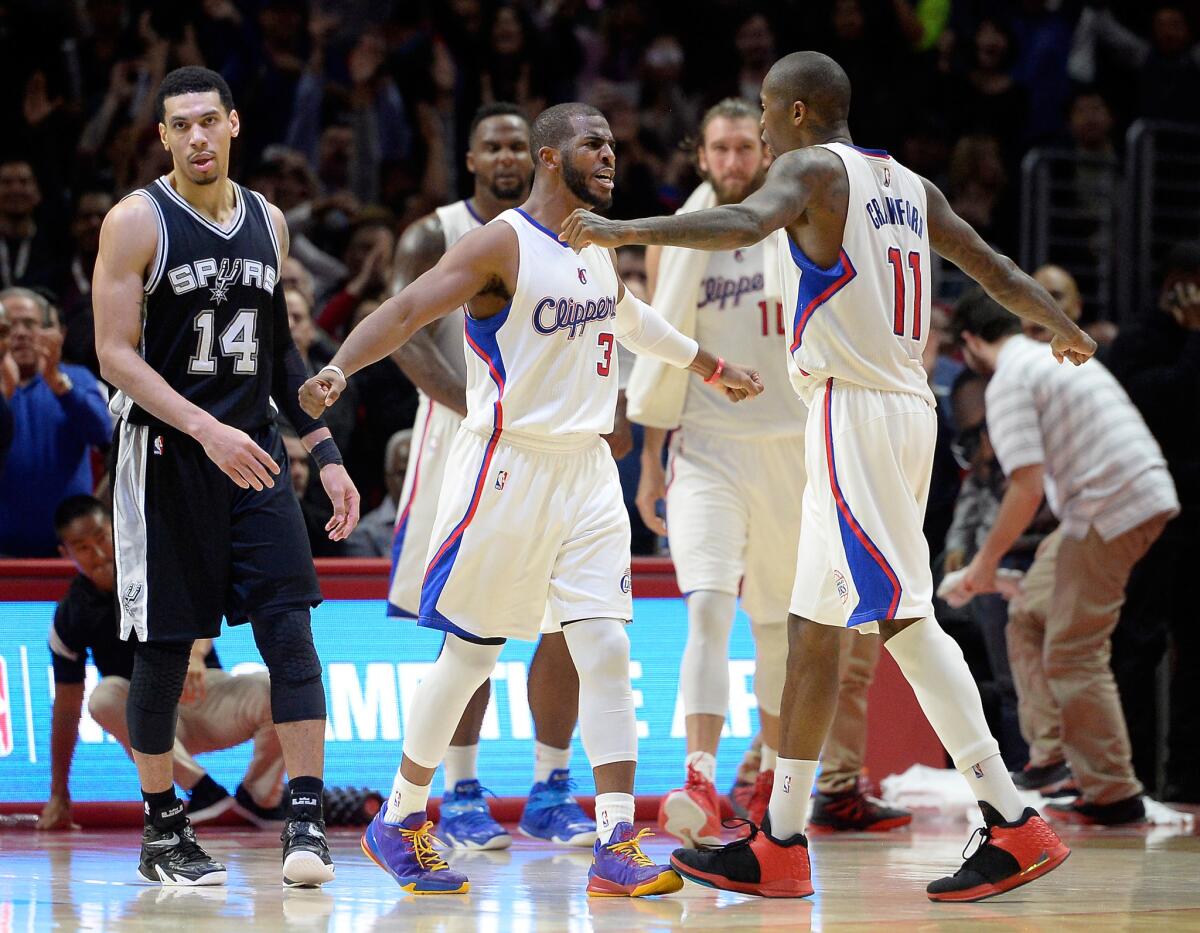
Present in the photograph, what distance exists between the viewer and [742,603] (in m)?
6.74

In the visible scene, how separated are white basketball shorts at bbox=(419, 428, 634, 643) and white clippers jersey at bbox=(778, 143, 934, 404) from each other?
0.79m

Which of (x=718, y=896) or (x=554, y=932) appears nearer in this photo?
(x=554, y=932)

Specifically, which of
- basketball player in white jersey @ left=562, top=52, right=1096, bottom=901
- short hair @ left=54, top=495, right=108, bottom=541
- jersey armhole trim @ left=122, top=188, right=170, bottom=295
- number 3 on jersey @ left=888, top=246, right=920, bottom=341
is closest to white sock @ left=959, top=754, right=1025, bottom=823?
basketball player in white jersey @ left=562, top=52, right=1096, bottom=901

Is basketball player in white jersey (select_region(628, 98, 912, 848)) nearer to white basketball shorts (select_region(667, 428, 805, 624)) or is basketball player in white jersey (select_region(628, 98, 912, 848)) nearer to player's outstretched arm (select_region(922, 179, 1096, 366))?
white basketball shorts (select_region(667, 428, 805, 624))

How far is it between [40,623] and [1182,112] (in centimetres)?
937

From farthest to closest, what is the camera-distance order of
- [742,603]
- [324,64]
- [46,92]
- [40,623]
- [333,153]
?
[324,64] < [333,153] < [46,92] < [40,623] < [742,603]

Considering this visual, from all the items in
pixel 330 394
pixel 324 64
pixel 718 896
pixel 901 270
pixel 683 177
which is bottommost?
pixel 718 896

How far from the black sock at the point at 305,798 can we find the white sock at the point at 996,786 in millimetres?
1893

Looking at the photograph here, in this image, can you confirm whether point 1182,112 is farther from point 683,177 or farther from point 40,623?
point 40,623

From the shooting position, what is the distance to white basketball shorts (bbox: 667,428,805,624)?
643 cm

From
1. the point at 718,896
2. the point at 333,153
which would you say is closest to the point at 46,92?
the point at 333,153

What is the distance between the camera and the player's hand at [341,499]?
203 inches

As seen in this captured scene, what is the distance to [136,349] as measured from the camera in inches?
205

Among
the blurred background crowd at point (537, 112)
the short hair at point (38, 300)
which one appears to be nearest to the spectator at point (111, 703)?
the blurred background crowd at point (537, 112)
